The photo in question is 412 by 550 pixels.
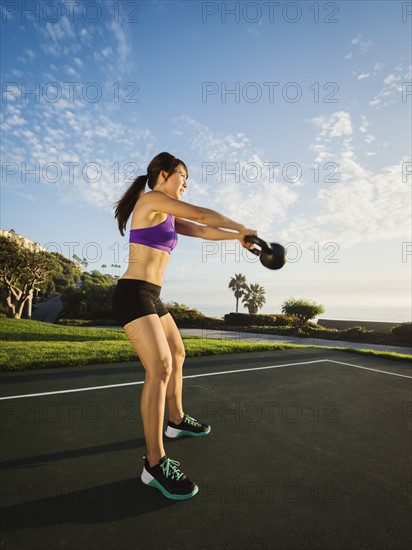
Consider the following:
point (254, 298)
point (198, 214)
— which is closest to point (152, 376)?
point (198, 214)

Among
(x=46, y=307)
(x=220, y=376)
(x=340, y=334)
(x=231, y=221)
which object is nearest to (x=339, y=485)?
(x=231, y=221)

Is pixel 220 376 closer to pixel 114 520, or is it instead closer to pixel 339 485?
pixel 339 485

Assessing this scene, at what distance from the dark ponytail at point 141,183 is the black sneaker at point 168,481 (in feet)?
4.97

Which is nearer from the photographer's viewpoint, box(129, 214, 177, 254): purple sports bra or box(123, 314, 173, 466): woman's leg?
box(123, 314, 173, 466): woman's leg

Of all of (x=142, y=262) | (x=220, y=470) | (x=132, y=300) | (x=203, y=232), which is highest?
(x=203, y=232)

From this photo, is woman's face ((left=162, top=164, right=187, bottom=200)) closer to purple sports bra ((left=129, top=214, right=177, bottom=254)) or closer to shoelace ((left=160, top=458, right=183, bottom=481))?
purple sports bra ((left=129, top=214, right=177, bottom=254))

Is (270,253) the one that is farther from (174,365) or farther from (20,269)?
(20,269)

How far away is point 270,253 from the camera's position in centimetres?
170

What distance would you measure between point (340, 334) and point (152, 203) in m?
18.8

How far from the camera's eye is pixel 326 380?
4.40 m

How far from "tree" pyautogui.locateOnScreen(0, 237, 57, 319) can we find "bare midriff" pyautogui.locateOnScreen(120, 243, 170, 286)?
76.1 feet

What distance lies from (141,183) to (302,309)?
66.3ft

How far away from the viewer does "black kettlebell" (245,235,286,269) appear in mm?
1684

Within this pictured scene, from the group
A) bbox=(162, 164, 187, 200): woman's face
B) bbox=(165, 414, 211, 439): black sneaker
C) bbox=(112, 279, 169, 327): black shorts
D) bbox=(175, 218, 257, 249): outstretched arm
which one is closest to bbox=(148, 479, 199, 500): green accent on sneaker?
bbox=(165, 414, 211, 439): black sneaker
